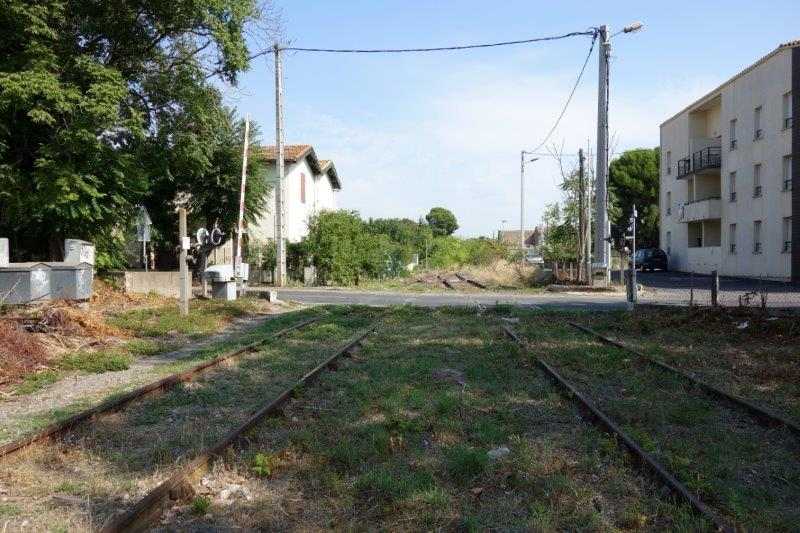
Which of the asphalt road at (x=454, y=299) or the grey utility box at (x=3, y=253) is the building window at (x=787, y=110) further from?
the grey utility box at (x=3, y=253)

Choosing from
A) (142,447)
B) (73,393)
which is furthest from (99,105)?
(142,447)

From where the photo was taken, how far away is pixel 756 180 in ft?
115

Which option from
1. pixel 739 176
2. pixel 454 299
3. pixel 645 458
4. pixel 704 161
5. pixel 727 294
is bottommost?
pixel 645 458

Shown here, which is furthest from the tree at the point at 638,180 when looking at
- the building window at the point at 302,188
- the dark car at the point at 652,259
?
the building window at the point at 302,188

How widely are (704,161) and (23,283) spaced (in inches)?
1479

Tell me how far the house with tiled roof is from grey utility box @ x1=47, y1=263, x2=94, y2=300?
65.8 feet

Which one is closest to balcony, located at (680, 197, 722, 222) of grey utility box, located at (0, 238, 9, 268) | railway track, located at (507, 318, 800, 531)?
railway track, located at (507, 318, 800, 531)

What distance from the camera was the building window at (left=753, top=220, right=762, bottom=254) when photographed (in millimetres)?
34406

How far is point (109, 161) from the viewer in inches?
787

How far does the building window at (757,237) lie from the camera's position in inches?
1355

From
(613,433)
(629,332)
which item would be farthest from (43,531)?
(629,332)

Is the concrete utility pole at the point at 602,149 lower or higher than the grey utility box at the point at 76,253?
higher

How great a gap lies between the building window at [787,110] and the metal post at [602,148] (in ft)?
43.4

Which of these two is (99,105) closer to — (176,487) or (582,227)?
(176,487)
